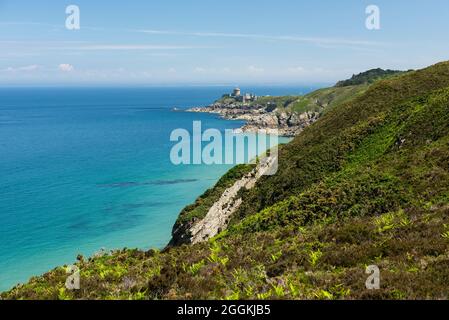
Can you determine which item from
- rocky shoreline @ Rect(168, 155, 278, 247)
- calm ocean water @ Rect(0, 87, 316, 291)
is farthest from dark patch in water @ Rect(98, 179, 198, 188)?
rocky shoreline @ Rect(168, 155, 278, 247)

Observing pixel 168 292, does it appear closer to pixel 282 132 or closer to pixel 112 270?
pixel 112 270

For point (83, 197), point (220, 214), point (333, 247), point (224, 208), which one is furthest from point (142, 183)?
point (333, 247)

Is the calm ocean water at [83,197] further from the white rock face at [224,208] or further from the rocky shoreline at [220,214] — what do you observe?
the white rock face at [224,208]

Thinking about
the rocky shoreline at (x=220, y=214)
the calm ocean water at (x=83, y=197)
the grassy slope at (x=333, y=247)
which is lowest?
the calm ocean water at (x=83, y=197)

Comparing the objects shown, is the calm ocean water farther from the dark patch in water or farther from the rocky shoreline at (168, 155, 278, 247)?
the rocky shoreline at (168, 155, 278, 247)

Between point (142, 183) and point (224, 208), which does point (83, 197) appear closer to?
point (142, 183)

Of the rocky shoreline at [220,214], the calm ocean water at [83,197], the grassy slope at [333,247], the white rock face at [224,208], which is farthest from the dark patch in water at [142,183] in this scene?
the grassy slope at [333,247]

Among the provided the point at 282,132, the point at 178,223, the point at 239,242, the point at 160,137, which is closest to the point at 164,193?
the point at 178,223
